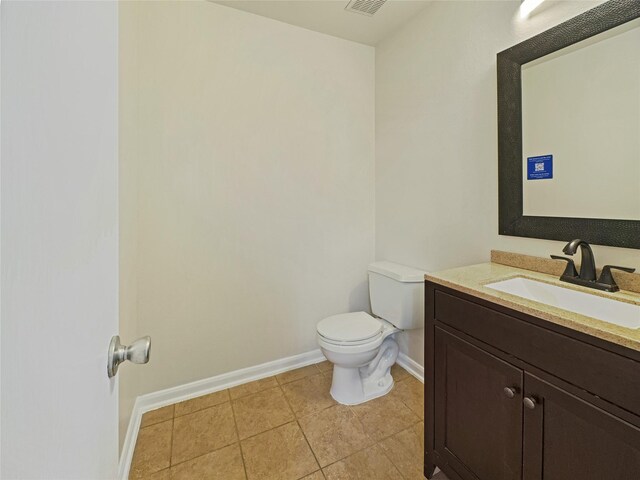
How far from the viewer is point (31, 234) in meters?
0.26

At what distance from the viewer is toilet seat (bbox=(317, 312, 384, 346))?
1719 millimetres

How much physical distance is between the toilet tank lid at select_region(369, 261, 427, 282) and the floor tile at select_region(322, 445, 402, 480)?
0.94 meters

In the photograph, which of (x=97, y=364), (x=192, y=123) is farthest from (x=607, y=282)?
(x=192, y=123)

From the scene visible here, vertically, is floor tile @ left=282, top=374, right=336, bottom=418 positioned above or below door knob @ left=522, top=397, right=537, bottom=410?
below

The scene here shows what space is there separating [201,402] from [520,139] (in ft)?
7.46

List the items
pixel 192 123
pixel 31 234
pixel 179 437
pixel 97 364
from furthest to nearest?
1. pixel 192 123
2. pixel 179 437
3. pixel 97 364
4. pixel 31 234

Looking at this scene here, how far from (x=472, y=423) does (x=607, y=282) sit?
709 mm

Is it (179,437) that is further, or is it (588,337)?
(179,437)

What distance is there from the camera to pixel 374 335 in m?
1.77

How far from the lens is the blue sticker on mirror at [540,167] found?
1.34 meters

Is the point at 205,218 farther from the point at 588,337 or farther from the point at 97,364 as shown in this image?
the point at 588,337

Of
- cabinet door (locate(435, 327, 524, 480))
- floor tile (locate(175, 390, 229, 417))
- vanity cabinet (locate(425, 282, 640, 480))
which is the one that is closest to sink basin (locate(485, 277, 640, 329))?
vanity cabinet (locate(425, 282, 640, 480))

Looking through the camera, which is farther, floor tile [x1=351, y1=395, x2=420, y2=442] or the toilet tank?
the toilet tank

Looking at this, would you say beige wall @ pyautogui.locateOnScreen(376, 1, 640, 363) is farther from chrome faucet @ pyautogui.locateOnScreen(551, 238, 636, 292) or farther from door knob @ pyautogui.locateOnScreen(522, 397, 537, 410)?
door knob @ pyautogui.locateOnScreen(522, 397, 537, 410)
